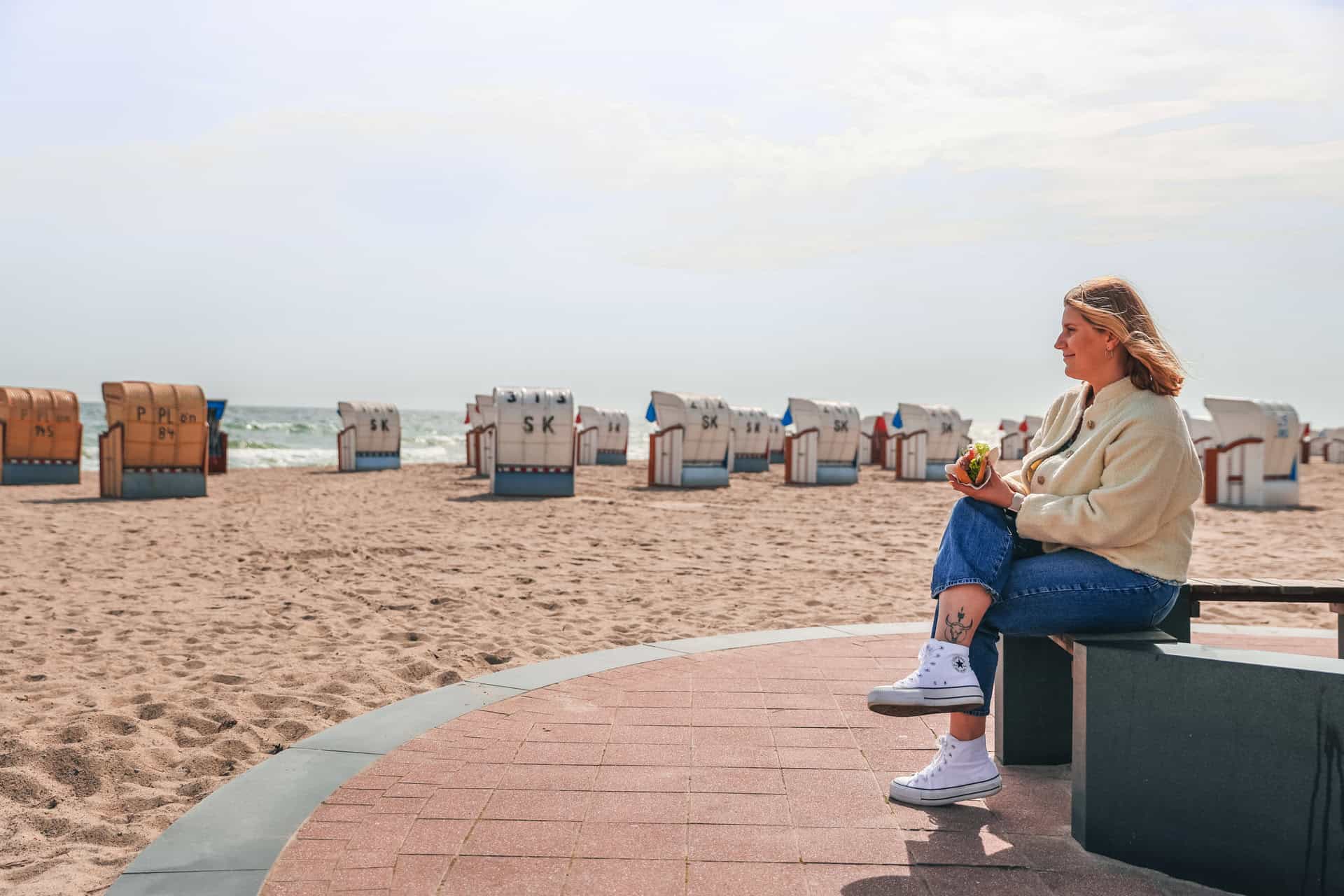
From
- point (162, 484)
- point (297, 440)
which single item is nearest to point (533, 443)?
point (162, 484)

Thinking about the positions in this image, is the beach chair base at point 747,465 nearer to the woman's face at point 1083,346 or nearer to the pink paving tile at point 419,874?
the woman's face at point 1083,346

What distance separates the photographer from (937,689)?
2.54 m

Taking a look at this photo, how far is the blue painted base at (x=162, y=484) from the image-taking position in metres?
14.9

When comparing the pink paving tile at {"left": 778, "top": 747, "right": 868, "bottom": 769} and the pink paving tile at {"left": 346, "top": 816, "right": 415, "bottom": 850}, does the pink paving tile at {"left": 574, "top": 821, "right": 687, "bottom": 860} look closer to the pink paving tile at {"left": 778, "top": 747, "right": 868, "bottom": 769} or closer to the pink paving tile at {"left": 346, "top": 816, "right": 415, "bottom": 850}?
the pink paving tile at {"left": 346, "top": 816, "right": 415, "bottom": 850}

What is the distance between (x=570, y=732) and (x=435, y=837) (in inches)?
36.9

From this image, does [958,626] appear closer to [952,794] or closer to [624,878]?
[952,794]

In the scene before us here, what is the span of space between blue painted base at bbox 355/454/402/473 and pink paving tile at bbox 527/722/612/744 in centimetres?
2112

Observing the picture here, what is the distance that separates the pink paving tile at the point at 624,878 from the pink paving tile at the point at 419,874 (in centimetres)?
32

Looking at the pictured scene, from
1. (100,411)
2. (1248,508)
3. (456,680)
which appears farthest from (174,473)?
(100,411)

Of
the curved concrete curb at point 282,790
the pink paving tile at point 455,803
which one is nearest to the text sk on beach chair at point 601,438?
the curved concrete curb at point 282,790

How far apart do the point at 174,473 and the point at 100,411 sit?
57.4 meters

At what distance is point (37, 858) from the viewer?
279 cm

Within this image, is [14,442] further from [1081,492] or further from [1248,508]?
[1248,508]

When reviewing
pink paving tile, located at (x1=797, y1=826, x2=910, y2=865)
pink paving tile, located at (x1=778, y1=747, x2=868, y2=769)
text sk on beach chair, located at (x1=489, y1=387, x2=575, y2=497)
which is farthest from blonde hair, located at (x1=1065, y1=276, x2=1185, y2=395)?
text sk on beach chair, located at (x1=489, y1=387, x2=575, y2=497)
